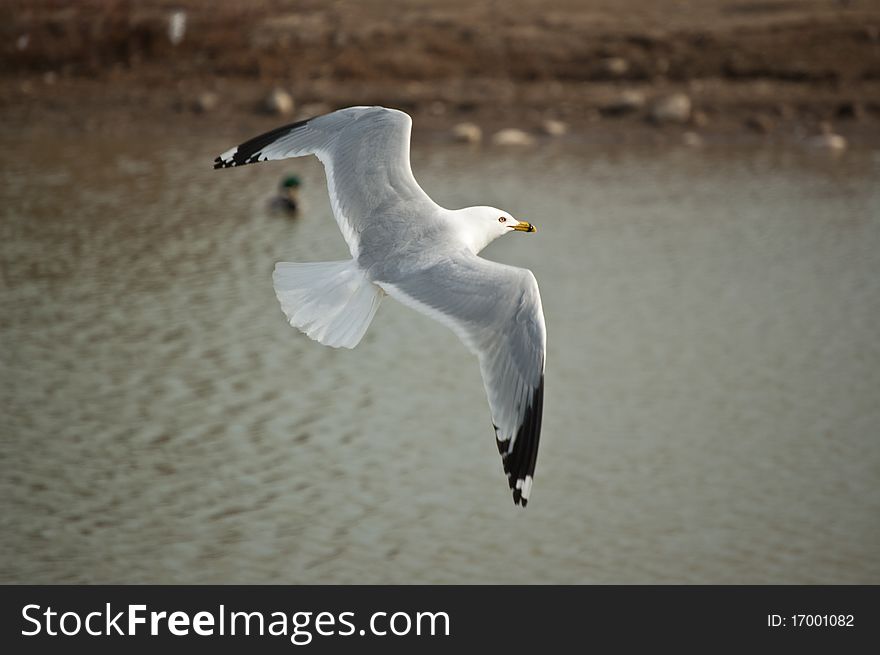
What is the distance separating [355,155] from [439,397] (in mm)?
5653

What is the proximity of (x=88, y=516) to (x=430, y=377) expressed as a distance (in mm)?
3382

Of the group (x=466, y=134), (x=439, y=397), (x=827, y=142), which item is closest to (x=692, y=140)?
(x=827, y=142)

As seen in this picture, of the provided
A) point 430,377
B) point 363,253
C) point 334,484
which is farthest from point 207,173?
point 363,253

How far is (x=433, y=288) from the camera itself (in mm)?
6160

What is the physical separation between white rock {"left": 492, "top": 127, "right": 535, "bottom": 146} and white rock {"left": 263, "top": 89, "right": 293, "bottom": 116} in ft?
8.77

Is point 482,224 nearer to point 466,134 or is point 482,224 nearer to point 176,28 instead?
point 466,134

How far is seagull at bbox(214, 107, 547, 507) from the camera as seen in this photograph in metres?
6.03

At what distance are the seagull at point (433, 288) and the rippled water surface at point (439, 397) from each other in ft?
12.8

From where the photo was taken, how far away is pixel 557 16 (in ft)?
68.6

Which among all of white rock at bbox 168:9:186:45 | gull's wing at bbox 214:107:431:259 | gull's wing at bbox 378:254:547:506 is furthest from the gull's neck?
white rock at bbox 168:9:186:45

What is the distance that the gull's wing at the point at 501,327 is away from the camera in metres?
6.02

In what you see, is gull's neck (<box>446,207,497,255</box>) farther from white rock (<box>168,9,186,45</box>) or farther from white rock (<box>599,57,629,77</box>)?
white rock (<box>168,9,186,45</box>)

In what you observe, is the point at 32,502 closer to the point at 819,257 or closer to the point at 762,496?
the point at 762,496

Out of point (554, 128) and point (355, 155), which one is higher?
point (554, 128)
